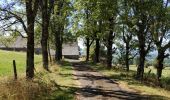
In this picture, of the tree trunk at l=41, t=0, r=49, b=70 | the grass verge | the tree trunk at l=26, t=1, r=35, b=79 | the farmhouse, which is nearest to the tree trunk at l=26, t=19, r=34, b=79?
the tree trunk at l=26, t=1, r=35, b=79

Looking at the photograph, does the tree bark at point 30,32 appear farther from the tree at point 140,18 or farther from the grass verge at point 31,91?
the tree at point 140,18

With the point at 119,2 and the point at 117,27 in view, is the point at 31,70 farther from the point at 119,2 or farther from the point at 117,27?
the point at 117,27

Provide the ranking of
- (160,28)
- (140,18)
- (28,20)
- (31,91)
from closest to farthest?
(31,91) → (28,20) → (140,18) → (160,28)

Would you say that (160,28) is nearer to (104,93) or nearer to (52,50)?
(104,93)

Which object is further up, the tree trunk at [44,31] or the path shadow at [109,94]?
the tree trunk at [44,31]

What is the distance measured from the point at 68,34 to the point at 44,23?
A: 38.3m

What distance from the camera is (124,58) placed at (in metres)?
55.8

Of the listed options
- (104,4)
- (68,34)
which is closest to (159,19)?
(104,4)

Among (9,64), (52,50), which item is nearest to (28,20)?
(9,64)

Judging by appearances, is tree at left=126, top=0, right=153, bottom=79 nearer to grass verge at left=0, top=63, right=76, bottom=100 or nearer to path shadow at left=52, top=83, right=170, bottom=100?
path shadow at left=52, top=83, right=170, bottom=100

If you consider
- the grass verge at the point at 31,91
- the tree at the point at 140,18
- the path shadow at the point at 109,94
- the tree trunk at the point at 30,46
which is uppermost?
the tree at the point at 140,18

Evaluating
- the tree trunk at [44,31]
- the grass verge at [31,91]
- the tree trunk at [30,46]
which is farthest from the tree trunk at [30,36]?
the tree trunk at [44,31]

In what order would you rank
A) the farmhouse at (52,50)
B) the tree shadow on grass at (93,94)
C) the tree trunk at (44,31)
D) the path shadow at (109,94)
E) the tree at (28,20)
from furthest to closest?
the farmhouse at (52,50)
the tree trunk at (44,31)
the tree at (28,20)
the path shadow at (109,94)
the tree shadow on grass at (93,94)

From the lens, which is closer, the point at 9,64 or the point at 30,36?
the point at 30,36
